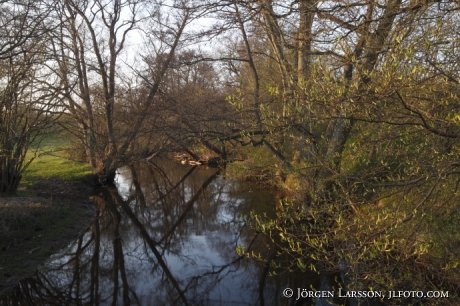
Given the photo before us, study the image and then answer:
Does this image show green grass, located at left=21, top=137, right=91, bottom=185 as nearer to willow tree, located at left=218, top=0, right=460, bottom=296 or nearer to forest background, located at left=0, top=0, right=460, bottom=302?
forest background, located at left=0, top=0, right=460, bottom=302

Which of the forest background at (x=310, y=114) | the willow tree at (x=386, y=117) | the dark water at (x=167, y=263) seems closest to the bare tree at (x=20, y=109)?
the forest background at (x=310, y=114)

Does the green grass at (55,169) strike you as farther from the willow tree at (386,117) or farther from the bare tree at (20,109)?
the willow tree at (386,117)

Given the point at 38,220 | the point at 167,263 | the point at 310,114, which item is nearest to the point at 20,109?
the point at 38,220

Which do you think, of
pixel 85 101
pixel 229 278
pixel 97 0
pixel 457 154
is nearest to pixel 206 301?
pixel 229 278

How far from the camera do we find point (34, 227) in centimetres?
934

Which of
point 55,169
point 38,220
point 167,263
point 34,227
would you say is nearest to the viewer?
point 167,263

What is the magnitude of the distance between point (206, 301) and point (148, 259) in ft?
8.12

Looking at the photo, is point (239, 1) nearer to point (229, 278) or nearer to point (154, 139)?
point (229, 278)

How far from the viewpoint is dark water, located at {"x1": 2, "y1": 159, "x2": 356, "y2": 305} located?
6863 mm

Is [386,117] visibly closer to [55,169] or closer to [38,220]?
[38,220]

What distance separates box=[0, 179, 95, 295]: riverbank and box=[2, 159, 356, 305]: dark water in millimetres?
301

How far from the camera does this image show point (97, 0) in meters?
15.9

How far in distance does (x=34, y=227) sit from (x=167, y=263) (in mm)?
3655

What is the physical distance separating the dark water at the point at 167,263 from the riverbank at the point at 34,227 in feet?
0.99
